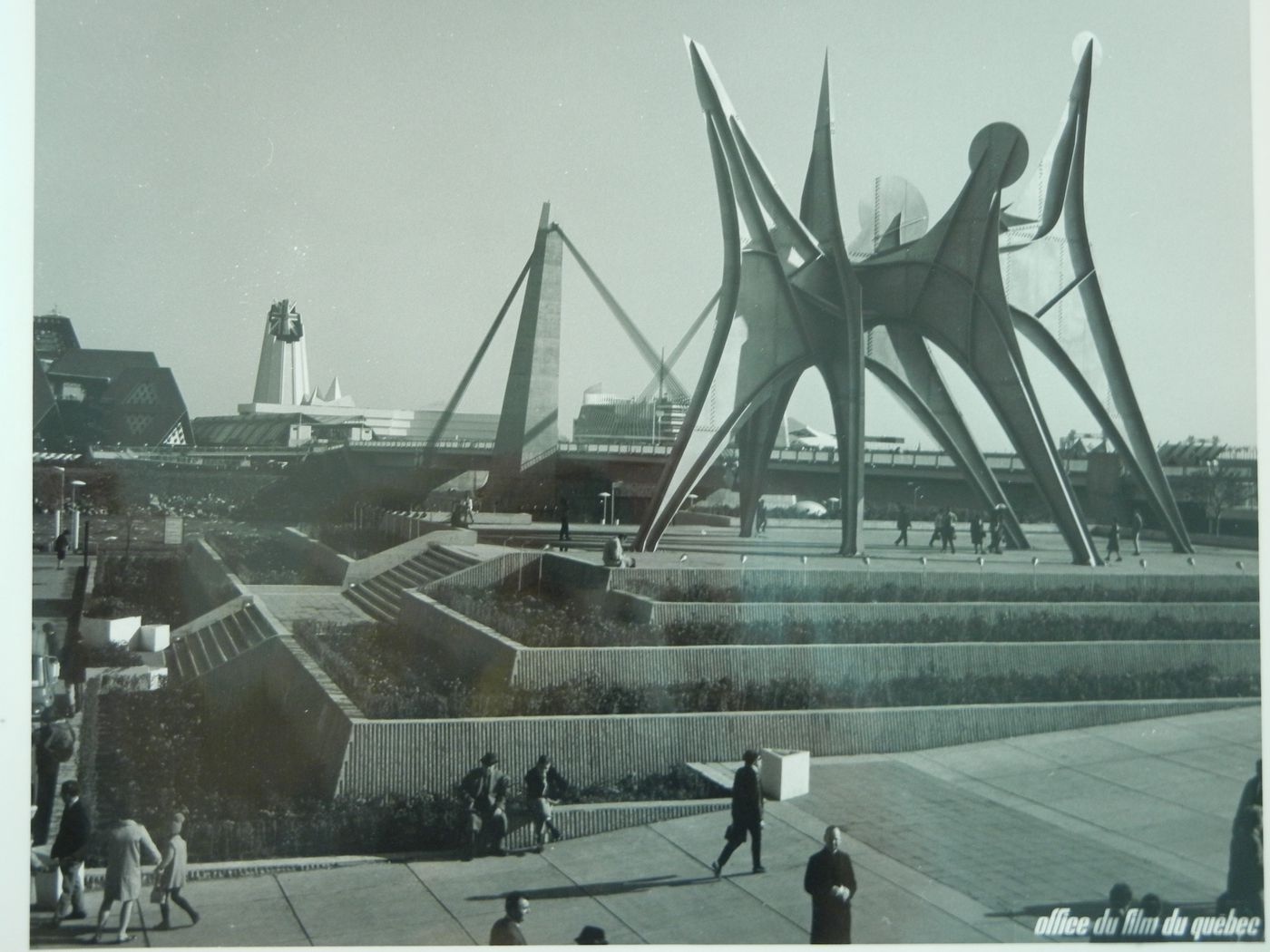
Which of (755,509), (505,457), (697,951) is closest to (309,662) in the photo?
(505,457)

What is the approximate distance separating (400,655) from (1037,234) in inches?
203

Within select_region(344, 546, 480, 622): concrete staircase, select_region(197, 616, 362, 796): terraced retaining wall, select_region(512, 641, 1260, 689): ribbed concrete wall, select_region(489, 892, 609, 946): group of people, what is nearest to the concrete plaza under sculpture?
select_region(512, 641, 1260, 689): ribbed concrete wall

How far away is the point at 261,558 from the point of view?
21.1 ft

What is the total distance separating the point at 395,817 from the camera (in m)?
5.54

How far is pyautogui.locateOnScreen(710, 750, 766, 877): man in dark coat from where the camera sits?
17.3 feet

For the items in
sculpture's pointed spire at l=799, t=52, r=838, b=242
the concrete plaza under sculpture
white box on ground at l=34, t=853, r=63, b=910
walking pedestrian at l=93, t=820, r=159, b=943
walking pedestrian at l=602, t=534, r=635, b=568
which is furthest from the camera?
the concrete plaza under sculpture

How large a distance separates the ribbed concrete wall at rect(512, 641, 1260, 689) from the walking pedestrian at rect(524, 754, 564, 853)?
50 cm

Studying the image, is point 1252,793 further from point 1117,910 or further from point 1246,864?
point 1117,910

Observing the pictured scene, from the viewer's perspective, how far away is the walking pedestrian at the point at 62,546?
602 cm

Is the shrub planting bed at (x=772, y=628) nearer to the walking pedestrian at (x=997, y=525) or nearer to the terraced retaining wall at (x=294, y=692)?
the walking pedestrian at (x=997, y=525)

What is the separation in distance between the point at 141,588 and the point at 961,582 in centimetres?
483

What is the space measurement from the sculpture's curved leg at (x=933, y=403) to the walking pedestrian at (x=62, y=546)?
220 inches

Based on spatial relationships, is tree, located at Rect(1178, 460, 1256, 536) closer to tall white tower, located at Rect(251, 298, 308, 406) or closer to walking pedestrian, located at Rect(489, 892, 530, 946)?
walking pedestrian, located at Rect(489, 892, 530, 946)

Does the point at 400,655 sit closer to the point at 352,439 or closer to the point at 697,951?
the point at 352,439
